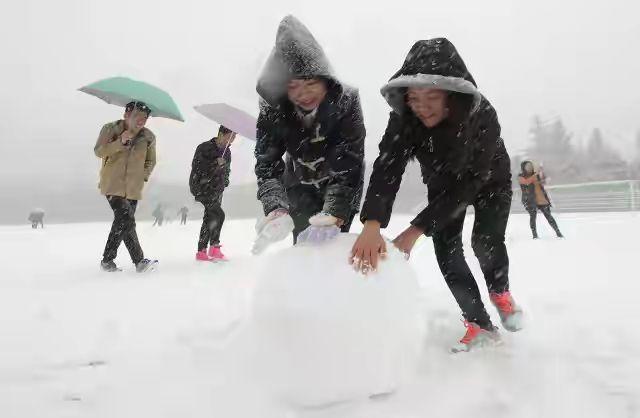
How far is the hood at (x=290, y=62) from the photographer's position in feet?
7.25

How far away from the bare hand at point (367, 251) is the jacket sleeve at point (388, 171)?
0.27 meters

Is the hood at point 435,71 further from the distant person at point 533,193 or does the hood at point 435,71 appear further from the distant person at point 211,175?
the distant person at point 533,193

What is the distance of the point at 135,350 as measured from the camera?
244cm

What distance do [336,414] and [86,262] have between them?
591 cm

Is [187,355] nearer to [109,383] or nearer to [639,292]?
[109,383]

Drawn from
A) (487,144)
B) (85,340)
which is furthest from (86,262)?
(487,144)

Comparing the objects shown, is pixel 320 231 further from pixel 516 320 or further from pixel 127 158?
pixel 127 158

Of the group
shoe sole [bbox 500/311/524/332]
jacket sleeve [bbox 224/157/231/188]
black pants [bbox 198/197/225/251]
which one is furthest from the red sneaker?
jacket sleeve [bbox 224/157/231/188]

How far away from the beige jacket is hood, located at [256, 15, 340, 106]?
137 inches

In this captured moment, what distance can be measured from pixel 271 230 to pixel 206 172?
450 cm

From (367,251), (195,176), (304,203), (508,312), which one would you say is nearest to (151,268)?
(195,176)

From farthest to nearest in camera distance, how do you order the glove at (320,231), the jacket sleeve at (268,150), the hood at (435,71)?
the jacket sleeve at (268,150) < the hood at (435,71) < the glove at (320,231)

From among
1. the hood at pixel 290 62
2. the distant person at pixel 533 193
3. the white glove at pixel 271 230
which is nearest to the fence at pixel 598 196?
the distant person at pixel 533 193

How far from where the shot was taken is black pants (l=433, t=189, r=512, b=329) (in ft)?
8.34
